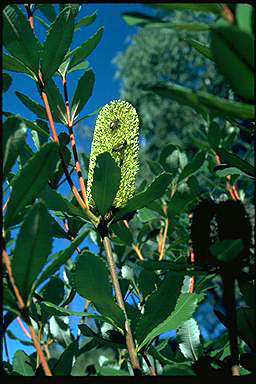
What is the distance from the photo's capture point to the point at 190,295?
30.0 inches

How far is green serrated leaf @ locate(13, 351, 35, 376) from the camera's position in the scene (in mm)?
879

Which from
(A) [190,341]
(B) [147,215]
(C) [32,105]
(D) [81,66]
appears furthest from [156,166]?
(A) [190,341]

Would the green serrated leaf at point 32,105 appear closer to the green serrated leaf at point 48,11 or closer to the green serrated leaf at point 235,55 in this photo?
the green serrated leaf at point 48,11

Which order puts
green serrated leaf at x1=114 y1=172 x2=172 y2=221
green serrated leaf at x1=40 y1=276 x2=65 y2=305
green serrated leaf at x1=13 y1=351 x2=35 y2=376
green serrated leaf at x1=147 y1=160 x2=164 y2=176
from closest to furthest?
green serrated leaf at x1=114 y1=172 x2=172 y2=221 < green serrated leaf at x1=13 y1=351 x2=35 y2=376 < green serrated leaf at x1=40 y1=276 x2=65 y2=305 < green serrated leaf at x1=147 y1=160 x2=164 y2=176

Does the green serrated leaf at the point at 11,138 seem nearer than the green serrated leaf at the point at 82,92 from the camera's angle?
Yes

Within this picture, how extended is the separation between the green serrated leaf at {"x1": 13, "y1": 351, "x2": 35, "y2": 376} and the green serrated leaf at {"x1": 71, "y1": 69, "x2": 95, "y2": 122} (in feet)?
1.63

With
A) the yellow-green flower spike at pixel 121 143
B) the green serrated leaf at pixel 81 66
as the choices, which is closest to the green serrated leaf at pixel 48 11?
the green serrated leaf at pixel 81 66

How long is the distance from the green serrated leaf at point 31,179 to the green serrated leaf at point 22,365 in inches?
15.7

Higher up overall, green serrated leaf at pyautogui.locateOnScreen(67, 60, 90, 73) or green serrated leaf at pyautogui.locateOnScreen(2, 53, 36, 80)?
green serrated leaf at pyautogui.locateOnScreen(67, 60, 90, 73)

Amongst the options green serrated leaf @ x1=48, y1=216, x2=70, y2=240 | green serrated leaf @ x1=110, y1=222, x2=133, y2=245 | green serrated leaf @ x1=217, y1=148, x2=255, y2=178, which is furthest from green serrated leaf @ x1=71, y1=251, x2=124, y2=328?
green serrated leaf @ x1=110, y1=222, x2=133, y2=245

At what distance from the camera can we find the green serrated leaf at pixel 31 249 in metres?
0.55

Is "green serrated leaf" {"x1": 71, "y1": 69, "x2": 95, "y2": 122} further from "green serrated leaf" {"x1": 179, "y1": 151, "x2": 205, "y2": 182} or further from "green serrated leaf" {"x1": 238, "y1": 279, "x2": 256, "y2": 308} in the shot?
"green serrated leaf" {"x1": 238, "y1": 279, "x2": 256, "y2": 308}

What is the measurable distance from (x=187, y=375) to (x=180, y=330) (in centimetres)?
26

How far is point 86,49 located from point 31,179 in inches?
17.2
